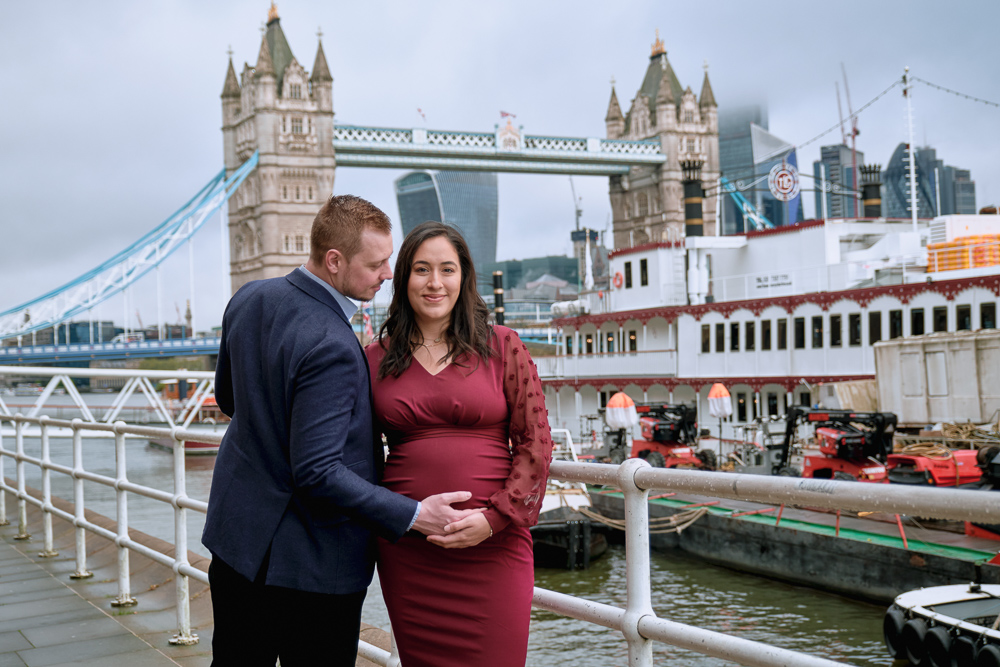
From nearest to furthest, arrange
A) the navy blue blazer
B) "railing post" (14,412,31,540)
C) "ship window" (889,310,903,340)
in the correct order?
the navy blue blazer < "railing post" (14,412,31,540) < "ship window" (889,310,903,340)

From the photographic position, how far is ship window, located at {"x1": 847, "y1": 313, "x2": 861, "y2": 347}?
21.6 m

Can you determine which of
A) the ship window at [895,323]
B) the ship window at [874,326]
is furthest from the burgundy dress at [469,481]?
the ship window at [874,326]

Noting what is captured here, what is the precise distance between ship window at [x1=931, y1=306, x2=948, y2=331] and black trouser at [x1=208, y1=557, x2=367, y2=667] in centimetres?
1973

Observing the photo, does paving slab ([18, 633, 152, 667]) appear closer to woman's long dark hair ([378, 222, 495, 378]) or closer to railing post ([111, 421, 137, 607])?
railing post ([111, 421, 137, 607])

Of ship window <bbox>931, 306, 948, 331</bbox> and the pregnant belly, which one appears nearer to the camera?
the pregnant belly

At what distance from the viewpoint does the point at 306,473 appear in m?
2.04

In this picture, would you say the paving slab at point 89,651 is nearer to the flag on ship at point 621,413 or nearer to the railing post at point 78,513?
the railing post at point 78,513

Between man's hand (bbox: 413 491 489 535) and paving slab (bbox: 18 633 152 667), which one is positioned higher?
man's hand (bbox: 413 491 489 535)

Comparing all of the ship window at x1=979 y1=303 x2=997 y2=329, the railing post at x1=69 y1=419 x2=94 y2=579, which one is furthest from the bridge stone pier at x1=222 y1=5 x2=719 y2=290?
the railing post at x1=69 y1=419 x2=94 y2=579

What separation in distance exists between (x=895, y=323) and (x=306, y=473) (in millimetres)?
20571

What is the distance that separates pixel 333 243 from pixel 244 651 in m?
1.00

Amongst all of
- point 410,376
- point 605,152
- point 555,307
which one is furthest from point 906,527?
point 605,152

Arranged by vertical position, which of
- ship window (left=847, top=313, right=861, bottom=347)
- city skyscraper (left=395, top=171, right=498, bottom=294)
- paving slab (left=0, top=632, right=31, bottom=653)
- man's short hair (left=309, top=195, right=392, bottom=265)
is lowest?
paving slab (left=0, top=632, right=31, bottom=653)

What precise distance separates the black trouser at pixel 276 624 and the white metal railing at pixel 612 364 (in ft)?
81.7
